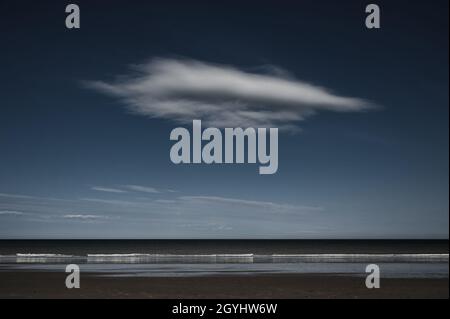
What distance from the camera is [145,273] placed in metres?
27.5

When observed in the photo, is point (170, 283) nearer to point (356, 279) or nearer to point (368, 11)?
point (356, 279)

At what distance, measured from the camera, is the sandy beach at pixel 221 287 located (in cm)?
1922

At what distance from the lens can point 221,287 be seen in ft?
70.4

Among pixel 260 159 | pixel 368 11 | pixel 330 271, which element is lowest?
pixel 330 271

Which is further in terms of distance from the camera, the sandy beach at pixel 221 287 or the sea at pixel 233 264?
the sea at pixel 233 264

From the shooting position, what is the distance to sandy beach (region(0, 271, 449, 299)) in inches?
757

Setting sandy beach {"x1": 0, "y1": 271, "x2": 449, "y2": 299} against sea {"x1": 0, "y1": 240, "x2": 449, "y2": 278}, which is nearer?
sandy beach {"x1": 0, "y1": 271, "x2": 449, "y2": 299}

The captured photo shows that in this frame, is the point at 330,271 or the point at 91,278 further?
the point at 330,271

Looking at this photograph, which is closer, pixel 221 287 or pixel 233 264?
pixel 221 287
